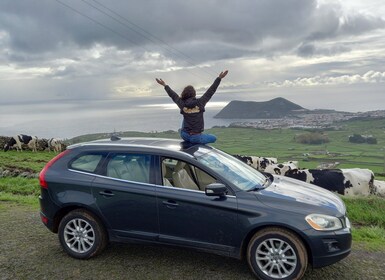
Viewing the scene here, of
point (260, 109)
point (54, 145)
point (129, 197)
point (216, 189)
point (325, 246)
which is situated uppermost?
point (216, 189)

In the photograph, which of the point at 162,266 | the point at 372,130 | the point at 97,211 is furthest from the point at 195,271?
the point at 372,130

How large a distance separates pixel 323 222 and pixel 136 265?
283 centimetres

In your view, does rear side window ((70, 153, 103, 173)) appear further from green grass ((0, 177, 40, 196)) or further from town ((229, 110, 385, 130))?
town ((229, 110, 385, 130))

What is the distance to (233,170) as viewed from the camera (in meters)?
5.92

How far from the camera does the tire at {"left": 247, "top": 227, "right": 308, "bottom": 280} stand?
16.2 feet

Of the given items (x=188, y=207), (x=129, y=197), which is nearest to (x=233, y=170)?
(x=188, y=207)

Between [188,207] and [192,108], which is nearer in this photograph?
[188,207]

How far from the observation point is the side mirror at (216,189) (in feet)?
→ 16.7

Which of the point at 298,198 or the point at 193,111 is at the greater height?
the point at 193,111

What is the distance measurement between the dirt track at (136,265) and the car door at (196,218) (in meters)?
0.44

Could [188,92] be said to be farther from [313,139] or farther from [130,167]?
[313,139]

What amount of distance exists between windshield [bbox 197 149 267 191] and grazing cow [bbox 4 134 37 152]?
21.7 m

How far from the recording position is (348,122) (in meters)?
100

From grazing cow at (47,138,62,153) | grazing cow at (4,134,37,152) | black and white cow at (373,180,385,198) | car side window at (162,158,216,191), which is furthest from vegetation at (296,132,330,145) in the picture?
car side window at (162,158,216,191)
